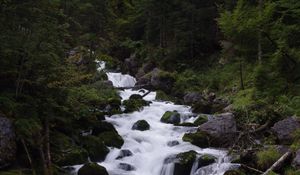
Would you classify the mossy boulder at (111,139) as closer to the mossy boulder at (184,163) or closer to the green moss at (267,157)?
the mossy boulder at (184,163)

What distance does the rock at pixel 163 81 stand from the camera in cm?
3014

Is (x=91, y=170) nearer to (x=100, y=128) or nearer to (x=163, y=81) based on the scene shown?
(x=100, y=128)

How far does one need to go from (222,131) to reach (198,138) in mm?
1076

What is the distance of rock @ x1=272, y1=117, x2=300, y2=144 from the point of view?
1466cm

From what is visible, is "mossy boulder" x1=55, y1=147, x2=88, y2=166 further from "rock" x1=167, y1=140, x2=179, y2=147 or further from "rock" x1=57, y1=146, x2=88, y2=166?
"rock" x1=167, y1=140, x2=179, y2=147

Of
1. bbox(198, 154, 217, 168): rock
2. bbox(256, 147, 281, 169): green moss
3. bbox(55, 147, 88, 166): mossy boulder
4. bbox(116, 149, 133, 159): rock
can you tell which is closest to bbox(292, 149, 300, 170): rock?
bbox(256, 147, 281, 169): green moss


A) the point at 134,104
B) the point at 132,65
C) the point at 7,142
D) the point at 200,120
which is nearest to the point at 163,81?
the point at 132,65

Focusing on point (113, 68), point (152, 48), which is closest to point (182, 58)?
point (152, 48)

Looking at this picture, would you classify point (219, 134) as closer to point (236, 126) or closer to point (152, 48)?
point (236, 126)

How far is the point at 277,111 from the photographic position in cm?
1694

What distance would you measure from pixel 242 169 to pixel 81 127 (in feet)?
23.8

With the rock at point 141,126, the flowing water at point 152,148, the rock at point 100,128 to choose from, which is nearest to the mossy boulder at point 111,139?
the flowing water at point 152,148

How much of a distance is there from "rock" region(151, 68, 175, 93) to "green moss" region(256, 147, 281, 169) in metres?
16.9

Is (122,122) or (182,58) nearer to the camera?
(122,122)
